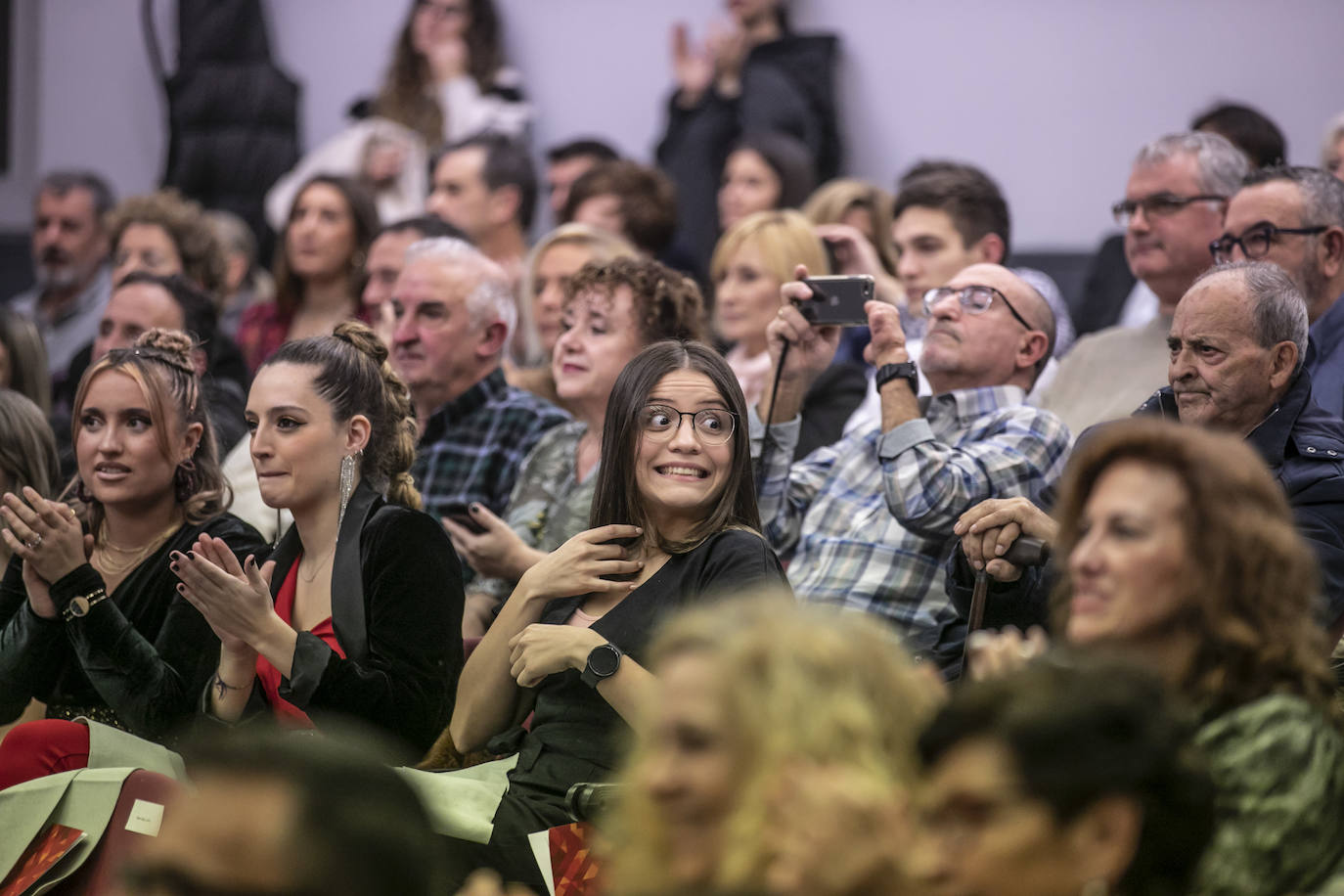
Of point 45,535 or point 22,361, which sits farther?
point 22,361

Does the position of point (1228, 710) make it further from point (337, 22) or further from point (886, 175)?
point (337, 22)

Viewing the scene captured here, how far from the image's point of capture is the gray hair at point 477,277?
12.8ft

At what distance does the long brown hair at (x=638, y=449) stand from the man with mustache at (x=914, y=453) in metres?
0.39

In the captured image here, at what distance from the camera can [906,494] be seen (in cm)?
292

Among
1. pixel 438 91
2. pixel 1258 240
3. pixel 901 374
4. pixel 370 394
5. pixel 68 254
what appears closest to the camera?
pixel 370 394

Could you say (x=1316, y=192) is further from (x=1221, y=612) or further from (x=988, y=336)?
(x=1221, y=612)

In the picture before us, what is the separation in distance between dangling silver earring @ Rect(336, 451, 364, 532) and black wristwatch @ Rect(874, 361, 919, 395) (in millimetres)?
999

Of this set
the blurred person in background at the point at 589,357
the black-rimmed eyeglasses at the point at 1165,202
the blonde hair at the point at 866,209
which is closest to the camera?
the blurred person in background at the point at 589,357

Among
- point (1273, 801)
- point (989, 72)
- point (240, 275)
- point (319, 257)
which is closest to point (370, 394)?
point (1273, 801)

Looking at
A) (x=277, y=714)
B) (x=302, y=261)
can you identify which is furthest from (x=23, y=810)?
(x=302, y=261)

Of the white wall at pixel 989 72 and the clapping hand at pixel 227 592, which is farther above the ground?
the white wall at pixel 989 72

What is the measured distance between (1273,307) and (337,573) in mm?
1655

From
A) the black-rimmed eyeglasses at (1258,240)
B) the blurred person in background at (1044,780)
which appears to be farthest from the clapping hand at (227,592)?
the black-rimmed eyeglasses at (1258,240)

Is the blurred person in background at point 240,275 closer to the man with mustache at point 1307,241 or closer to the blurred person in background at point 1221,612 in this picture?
the man with mustache at point 1307,241
